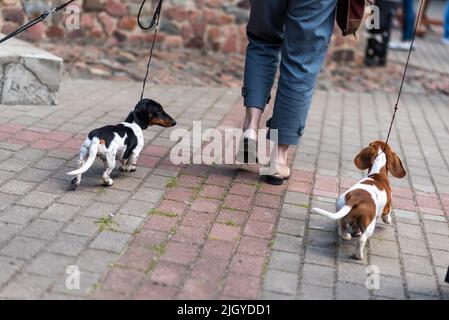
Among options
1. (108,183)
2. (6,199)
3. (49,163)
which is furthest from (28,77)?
(6,199)

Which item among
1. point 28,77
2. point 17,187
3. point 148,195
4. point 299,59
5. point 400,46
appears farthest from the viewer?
point 400,46

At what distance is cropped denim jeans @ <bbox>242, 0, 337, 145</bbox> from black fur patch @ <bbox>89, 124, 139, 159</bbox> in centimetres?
80

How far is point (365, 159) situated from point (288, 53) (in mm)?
805

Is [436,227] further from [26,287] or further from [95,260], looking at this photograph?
[26,287]

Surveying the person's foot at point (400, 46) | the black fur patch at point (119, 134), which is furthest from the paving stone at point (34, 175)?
the person's foot at point (400, 46)

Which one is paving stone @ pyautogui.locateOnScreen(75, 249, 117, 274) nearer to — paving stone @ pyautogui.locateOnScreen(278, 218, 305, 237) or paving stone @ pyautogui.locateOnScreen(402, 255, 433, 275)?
paving stone @ pyautogui.locateOnScreen(278, 218, 305, 237)

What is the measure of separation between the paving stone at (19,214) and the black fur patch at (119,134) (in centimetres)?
50

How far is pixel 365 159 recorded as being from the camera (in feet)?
12.5

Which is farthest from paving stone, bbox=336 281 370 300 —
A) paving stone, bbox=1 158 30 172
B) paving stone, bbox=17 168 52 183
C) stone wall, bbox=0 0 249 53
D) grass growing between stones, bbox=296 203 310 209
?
stone wall, bbox=0 0 249 53

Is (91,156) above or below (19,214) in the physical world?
above

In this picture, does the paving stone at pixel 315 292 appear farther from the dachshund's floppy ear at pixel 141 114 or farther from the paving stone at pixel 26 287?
the dachshund's floppy ear at pixel 141 114

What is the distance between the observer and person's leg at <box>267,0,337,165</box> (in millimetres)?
4039
